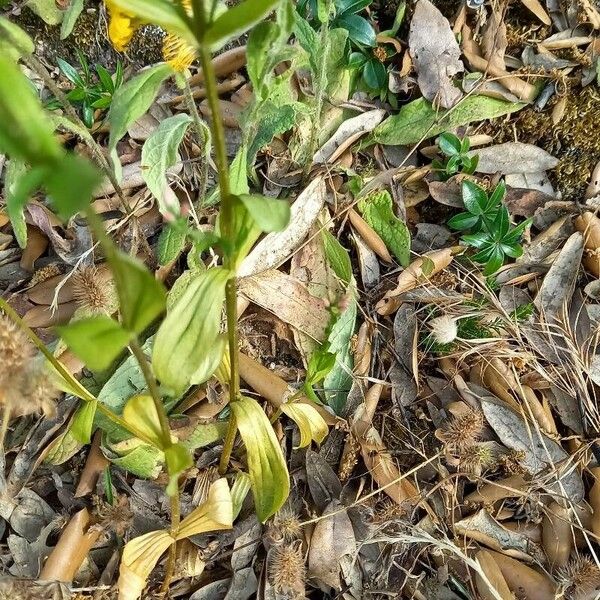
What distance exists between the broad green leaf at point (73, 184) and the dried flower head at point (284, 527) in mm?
1000

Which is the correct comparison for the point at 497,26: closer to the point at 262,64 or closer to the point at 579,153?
the point at 579,153

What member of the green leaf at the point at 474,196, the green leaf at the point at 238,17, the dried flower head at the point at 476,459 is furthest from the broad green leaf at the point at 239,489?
the green leaf at the point at 238,17

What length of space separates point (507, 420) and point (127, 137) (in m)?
1.11

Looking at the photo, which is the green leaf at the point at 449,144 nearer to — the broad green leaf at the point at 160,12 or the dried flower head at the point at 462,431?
the dried flower head at the point at 462,431

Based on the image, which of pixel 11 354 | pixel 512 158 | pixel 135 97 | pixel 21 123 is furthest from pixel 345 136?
pixel 21 123

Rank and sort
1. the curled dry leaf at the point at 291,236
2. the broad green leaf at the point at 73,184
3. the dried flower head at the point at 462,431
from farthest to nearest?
the curled dry leaf at the point at 291,236
the dried flower head at the point at 462,431
the broad green leaf at the point at 73,184

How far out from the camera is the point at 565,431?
1455 millimetres

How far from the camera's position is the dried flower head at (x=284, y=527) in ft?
4.31

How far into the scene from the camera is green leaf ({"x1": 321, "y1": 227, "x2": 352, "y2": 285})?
4.99 ft

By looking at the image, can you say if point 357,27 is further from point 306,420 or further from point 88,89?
point 306,420

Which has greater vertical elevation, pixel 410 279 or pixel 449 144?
pixel 449 144

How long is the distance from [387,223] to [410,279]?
0.50ft

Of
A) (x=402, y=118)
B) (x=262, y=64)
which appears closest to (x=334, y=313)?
(x=402, y=118)

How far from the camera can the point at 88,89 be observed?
155 centimetres
